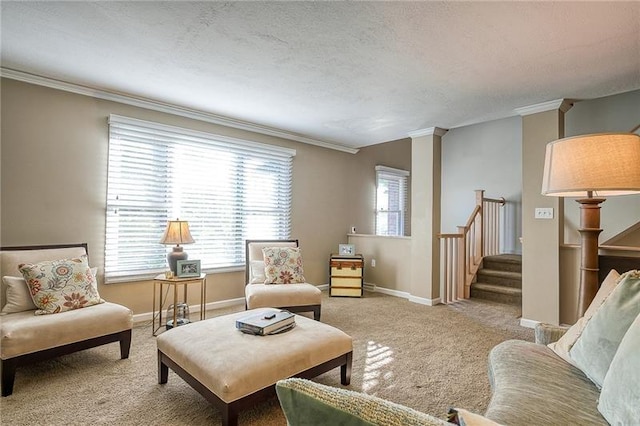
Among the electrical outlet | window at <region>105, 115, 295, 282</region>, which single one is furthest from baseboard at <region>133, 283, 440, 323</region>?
the electrical outlet

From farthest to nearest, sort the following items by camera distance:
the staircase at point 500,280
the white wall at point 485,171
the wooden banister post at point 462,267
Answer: the white wall at point 485,171
the wooden banister post at point 462,267
the staircase at point 500,280

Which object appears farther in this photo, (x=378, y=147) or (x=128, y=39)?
(x=378, y=147)

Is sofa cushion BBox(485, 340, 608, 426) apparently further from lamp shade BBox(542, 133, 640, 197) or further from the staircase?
the staircase


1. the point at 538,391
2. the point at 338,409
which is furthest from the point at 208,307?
the point at 338,409

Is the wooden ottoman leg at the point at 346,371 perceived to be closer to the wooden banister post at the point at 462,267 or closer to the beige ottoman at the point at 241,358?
the beige ottoman at the point at 241,358

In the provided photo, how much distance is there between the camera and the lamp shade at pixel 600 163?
1558 millimetres

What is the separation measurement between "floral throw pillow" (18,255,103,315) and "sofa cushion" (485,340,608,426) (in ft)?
9.02

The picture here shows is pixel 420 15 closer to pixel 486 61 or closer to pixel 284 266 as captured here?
pixel 486 61

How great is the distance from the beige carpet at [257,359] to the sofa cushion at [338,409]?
137 cm

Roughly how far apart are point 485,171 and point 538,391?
5.04 m

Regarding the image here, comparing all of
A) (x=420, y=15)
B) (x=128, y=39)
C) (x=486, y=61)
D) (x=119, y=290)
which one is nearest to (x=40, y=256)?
(x=119, y=290)

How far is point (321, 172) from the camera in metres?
5.06

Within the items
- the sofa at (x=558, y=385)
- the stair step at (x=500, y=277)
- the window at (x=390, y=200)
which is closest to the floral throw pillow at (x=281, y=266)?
the sofa at (x=558, y=385)

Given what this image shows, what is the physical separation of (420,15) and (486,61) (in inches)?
34.9
